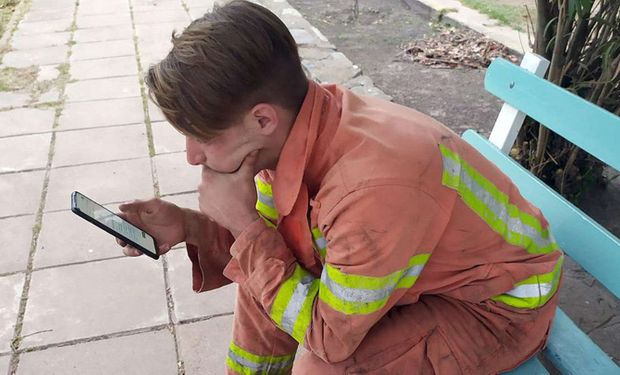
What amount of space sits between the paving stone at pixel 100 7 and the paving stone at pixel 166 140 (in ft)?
10.0

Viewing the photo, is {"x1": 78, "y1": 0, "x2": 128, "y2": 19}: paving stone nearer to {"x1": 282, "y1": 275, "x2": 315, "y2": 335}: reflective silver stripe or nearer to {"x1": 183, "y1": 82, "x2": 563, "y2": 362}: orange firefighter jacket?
{"x1": 183, "y1": 82, "x2": 563, "y2": 362}: orange firefighter jacket

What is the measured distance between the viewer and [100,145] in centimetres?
379

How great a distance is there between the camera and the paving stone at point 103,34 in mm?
5633

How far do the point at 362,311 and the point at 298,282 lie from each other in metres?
0.20

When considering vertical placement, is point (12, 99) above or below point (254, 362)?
below

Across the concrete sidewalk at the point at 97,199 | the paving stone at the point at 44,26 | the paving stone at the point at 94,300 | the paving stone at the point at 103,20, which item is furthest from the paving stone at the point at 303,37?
the paving stone at the point at 94,300

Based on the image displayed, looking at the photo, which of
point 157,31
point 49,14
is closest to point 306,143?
point 157,31

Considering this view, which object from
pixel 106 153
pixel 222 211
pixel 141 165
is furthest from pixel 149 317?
pixel 106 153

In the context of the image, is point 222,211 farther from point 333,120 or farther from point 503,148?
point 503,148

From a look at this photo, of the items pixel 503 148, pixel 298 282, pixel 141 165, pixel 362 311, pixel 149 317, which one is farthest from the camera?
pixel 141 165

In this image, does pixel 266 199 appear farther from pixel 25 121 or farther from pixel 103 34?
pixel 103 34

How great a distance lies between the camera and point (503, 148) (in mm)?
2139

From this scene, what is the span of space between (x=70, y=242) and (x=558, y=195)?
209cm

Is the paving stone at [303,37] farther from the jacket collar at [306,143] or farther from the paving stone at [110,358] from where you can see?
Result: the jacket collar at [306,143]
